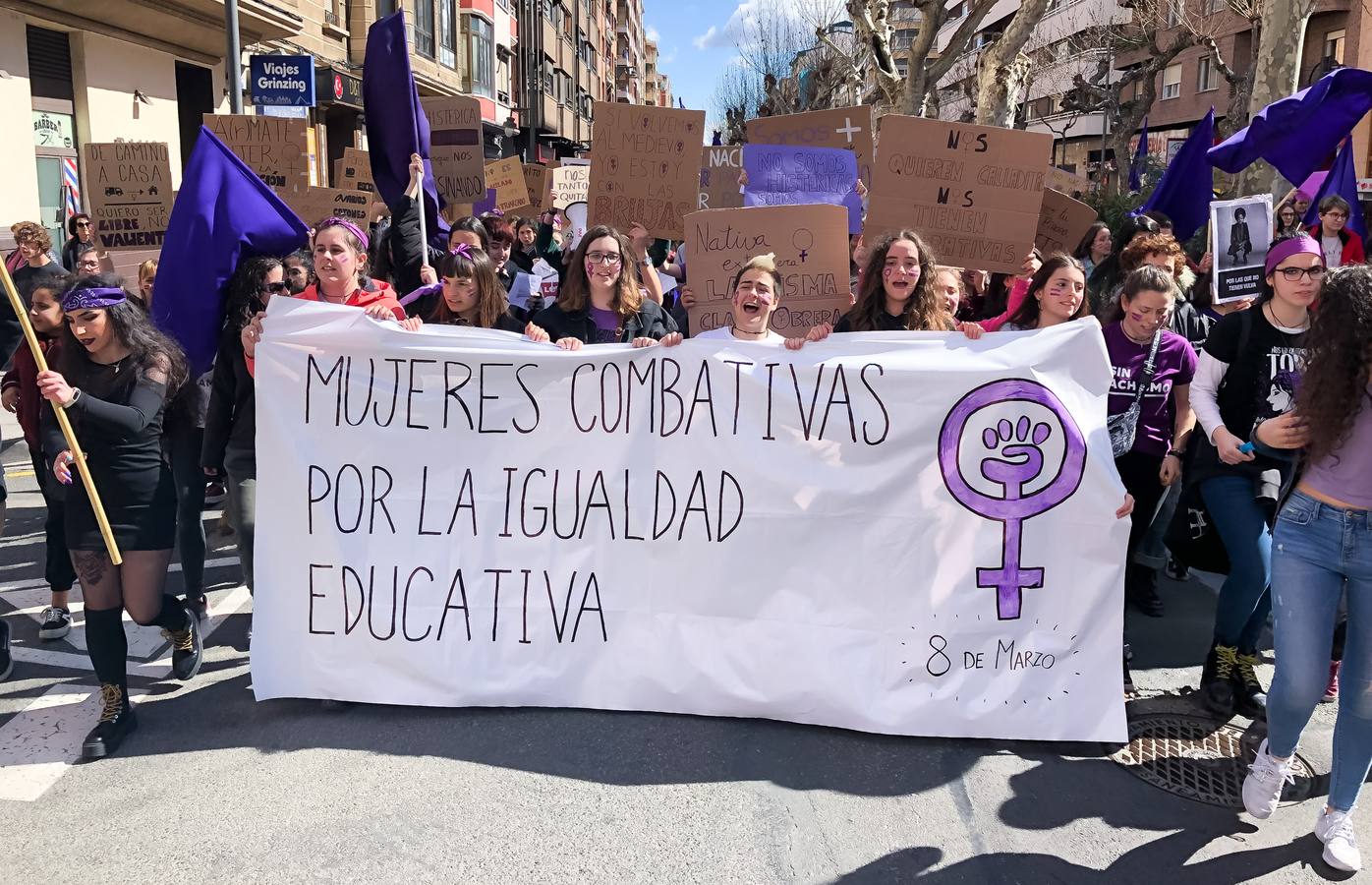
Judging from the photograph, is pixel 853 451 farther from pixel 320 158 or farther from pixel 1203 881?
pixel 320 158

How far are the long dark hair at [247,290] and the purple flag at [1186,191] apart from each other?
562cm

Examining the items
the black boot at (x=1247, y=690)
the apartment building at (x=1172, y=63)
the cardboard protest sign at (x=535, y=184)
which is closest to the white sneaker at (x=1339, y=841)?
the black boot at (x=1247, y=690)

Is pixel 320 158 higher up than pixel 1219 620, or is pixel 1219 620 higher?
pixel 320 158

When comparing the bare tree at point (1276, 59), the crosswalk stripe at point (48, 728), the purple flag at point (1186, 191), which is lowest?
the crosswalk stripe at point (48, 728)

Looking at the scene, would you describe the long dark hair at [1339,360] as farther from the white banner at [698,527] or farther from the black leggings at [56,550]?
the black leggings at [56,550]

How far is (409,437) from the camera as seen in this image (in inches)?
154

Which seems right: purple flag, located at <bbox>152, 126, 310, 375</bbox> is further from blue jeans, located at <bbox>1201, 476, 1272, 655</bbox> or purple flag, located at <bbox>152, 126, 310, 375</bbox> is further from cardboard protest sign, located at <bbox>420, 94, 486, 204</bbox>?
cardboard protest sign, located at <bbox>420, 94, 486, 204</bbox>

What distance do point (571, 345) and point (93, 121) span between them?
524 inches

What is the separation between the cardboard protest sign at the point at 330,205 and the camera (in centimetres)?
779

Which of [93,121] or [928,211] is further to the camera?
[93,121]

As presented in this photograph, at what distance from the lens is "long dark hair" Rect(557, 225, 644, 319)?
4.70 meters

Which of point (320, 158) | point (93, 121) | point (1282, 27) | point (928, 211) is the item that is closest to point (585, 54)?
point (320, 158)

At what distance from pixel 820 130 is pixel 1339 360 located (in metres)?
5.24

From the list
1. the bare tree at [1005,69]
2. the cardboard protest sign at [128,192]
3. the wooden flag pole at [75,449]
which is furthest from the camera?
the bare tree at [1005,69]
